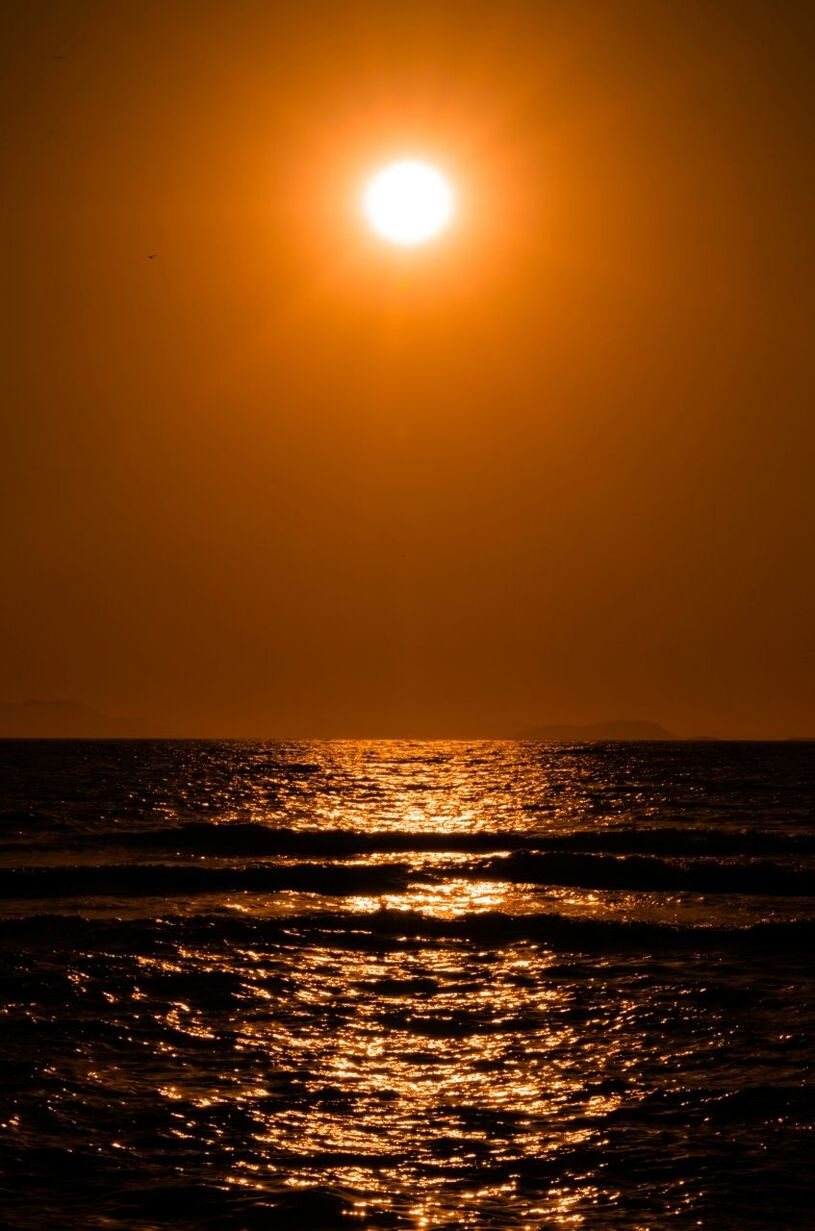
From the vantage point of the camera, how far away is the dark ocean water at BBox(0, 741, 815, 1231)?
13.1 m

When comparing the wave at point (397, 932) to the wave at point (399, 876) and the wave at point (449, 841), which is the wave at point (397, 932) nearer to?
the wave at point (399, 876)

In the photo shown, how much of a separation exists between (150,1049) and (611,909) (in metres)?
19.0

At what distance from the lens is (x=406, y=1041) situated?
1930 centimetres

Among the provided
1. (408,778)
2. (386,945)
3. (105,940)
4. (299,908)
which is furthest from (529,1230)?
(408,778)

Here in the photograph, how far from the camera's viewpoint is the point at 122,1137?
1480cm

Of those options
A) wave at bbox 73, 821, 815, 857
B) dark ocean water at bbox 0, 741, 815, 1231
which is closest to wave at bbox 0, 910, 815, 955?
dark ocean water at bbox 0, 741, 815, 1231

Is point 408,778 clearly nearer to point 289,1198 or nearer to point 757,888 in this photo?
point 757,888

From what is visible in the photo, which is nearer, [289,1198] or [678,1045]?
[289,1198]

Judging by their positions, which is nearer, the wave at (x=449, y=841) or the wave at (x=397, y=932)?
the wave at (x=397, y=932)

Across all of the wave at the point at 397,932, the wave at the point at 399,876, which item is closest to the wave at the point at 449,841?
the wave at the point at 399,876

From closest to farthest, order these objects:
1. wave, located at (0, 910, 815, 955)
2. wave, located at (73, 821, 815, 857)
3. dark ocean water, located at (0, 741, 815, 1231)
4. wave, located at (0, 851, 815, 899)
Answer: dark ocean water, located at (0, 741, 815, 1231) → wave, located at (0, 910, 815, 955) → wave, located at (0, 851, 815, 899) → wave, located at (73, 821, 815, 857)

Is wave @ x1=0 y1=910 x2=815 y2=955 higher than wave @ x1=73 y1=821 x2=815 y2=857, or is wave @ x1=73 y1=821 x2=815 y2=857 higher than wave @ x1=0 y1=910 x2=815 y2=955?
wave @ x1=73 y1=821 x2=815 y2=857

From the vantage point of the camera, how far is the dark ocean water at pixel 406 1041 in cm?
1311

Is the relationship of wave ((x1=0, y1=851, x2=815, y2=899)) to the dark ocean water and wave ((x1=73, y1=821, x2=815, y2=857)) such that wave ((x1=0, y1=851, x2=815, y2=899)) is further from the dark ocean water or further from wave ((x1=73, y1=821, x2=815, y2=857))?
wave ((x1=73, y1=821, x2=815, y2=857))
